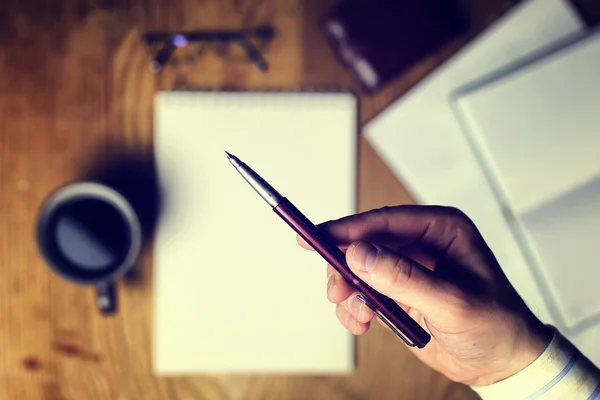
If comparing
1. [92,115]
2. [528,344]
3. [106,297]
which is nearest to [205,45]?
[92,115]

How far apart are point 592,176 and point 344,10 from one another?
10.2 inches

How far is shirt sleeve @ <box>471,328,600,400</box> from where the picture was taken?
0.43 metres

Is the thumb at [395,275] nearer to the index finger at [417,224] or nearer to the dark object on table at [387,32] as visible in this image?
the index finger at [417,224]

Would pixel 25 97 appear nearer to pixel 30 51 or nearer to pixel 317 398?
pixel 30 51

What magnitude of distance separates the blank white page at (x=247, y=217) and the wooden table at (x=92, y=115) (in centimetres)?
2

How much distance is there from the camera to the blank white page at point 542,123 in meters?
0.53

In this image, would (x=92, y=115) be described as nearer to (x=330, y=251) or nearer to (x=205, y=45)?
(x=205, y=45)

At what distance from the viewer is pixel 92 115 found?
544 millimetres

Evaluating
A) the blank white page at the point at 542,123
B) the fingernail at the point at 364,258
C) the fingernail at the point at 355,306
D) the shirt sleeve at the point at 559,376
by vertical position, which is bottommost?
the shirt sleeve at the point at 559,376

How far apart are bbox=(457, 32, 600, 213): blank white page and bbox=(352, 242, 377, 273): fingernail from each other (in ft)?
0.68

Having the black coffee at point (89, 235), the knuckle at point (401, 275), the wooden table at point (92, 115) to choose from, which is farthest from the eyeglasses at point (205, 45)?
the knuckle at point (401, 275)

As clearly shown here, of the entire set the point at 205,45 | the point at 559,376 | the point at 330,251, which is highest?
the point at 205,45

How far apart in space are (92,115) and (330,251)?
0.90 feet

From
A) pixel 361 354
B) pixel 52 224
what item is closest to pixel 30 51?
pixel 52 224
